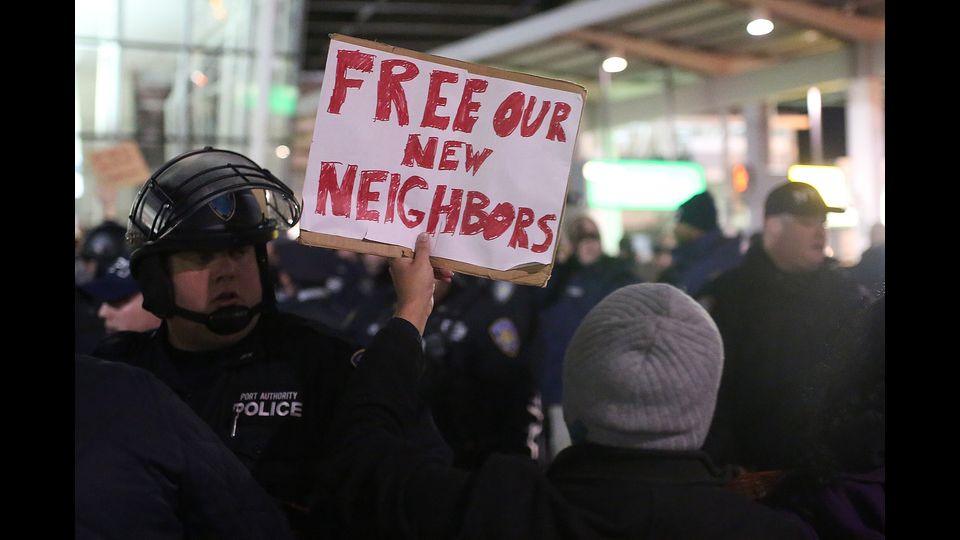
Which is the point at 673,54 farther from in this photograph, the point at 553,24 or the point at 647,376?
the point at 647,376

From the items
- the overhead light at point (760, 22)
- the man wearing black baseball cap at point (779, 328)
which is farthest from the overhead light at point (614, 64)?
the man wearing black baseball cap at point (779, 328)

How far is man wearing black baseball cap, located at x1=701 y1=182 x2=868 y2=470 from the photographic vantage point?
9.25ft

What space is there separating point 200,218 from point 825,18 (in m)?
13.5

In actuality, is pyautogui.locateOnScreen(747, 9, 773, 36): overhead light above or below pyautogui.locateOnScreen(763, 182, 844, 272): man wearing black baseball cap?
above

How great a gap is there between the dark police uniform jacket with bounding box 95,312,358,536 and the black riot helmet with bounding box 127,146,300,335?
88 millimetres

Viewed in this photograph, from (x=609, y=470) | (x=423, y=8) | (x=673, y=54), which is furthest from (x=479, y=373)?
(x=423, y=8)

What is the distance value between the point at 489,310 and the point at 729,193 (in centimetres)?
1568

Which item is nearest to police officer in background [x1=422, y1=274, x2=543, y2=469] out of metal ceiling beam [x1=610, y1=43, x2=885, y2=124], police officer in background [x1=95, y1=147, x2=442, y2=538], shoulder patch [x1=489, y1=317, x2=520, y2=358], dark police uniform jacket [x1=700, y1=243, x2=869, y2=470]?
shoulder patch [x1=489, y1=317, x2=520, y2=358]

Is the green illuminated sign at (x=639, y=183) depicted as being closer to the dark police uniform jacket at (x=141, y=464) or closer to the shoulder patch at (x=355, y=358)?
the shoulder patch at (x=355, y=358)

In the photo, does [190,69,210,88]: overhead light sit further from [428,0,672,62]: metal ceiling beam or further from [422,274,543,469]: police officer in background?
[422,274,543,469]: police officer in background

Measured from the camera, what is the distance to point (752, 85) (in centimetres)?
1808
